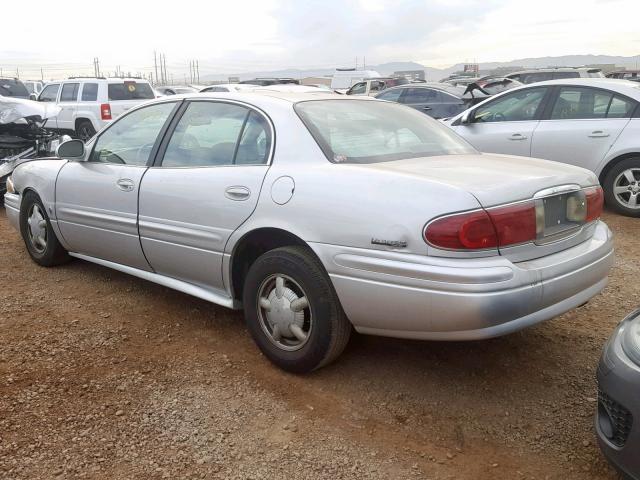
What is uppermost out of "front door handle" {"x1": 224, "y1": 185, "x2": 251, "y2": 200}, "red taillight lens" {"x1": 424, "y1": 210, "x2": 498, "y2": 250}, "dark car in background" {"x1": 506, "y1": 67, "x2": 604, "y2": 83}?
"dark car in background" {"x1": 506, "y1": 67, "x2": 604, "y2": 83}

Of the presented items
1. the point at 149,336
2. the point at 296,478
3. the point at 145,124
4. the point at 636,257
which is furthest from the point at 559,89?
the point at 296,478

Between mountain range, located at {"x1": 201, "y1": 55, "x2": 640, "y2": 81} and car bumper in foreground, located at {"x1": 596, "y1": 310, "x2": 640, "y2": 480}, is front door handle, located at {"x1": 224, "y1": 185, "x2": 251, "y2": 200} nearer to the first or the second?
car bumper in foreground, located at {"x1": 596, "y1": 310, "x2": 640, "y2": 480}

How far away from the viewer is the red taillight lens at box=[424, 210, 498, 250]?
264 cm

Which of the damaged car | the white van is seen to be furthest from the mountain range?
the damaged car

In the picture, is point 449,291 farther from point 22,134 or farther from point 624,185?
point 22,134

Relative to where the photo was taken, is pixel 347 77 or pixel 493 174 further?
pixel 347 77

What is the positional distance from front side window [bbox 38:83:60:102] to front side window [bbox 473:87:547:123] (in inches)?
460

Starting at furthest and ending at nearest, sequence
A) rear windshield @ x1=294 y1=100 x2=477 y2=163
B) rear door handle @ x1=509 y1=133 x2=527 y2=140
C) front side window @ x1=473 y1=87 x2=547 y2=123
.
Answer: front side window @ x1=473 y1=87 x2=547 y2=123, rear door handle @ x1=509 y1=133 x2=527 y2=140, rear windshield @ x1=294 y1=100 x2=477 y2=163

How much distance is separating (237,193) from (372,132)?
A: 852mm

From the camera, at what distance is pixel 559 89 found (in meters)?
7.31

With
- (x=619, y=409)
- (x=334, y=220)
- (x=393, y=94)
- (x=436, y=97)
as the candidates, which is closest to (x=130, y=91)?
(x=393, y=94)

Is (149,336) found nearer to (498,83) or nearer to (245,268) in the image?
(245,268)

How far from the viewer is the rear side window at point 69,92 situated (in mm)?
14891

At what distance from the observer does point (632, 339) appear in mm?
2287
